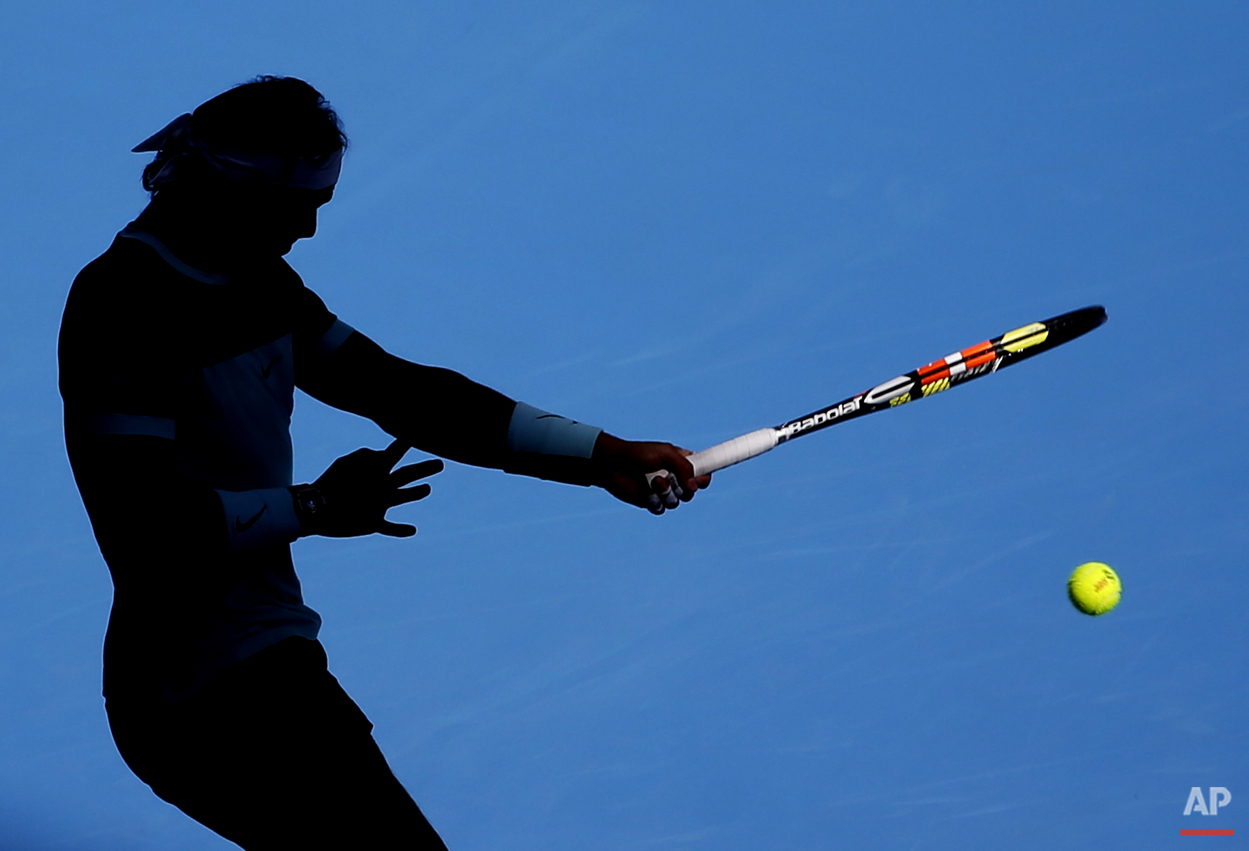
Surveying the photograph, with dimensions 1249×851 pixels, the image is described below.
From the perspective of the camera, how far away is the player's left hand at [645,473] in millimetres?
1779

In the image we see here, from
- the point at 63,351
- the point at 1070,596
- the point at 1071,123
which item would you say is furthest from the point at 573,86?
the point at 63,351

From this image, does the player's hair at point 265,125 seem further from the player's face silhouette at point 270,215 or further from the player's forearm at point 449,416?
the player's forearm at point 449,416

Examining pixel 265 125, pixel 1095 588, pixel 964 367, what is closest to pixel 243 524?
pixel 265 125

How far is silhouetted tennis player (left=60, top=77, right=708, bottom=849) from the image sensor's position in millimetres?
1519

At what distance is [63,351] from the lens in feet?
5.04

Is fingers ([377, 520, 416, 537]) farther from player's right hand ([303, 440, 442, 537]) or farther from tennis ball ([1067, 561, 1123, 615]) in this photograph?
tennis ball ([1067, 561, 1123, 615])

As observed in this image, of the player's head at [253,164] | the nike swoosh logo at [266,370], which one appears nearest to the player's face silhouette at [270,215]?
the player's head at [253,164]

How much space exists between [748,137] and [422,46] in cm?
89

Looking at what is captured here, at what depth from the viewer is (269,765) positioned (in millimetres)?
1594

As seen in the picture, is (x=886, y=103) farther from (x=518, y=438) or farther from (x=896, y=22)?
(x=518, y=438)

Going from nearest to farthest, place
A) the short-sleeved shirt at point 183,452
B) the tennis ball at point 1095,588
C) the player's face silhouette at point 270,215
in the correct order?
the short-sleeved shirt at point 183,452 < the player's face silhouette at point 270,215 < the tennis ball at point 1095,588

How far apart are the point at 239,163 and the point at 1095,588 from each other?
2332 mm

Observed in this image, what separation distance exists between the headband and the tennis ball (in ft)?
7.29

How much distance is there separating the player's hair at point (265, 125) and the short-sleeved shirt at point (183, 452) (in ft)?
0.41
